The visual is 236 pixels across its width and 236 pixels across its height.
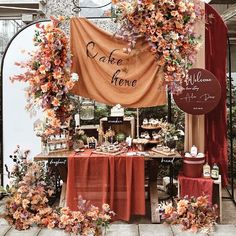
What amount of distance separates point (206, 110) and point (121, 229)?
6.20ft

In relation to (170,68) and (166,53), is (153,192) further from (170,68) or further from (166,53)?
(166,53)

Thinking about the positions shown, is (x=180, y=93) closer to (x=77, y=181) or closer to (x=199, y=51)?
(x=199, y=51)

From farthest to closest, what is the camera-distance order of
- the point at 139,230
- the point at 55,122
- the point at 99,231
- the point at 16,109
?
1. the point at 16,109
2. the point at 55,122
3. the point at 139,230
4. the point at 99,231

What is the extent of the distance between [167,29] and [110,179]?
2.04 meters

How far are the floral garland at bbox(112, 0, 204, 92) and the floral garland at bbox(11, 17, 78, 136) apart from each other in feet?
2.68

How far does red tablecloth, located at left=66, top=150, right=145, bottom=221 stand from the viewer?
4.74m

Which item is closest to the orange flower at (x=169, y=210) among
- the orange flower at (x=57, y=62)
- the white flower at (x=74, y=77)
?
the white flower at (x=74, y=77)

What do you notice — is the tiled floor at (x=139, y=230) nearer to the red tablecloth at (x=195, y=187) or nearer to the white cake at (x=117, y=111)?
the red tablecloth at (x=195, y=187)

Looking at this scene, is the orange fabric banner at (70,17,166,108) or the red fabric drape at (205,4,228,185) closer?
the orange fabric banner at (70,17,166,108)

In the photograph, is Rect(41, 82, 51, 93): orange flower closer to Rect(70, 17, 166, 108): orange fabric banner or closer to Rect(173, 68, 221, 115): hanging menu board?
Rect(70, 17, 166, 108): orange fabric banner

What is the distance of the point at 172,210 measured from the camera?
15.5 feet

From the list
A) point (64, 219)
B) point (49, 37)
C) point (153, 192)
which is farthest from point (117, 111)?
point (64, 219)

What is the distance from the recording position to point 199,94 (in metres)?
4.96

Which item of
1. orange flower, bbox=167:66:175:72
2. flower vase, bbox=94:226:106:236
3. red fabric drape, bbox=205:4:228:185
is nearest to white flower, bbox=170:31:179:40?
orange flower, bbox=167:66:175:72
